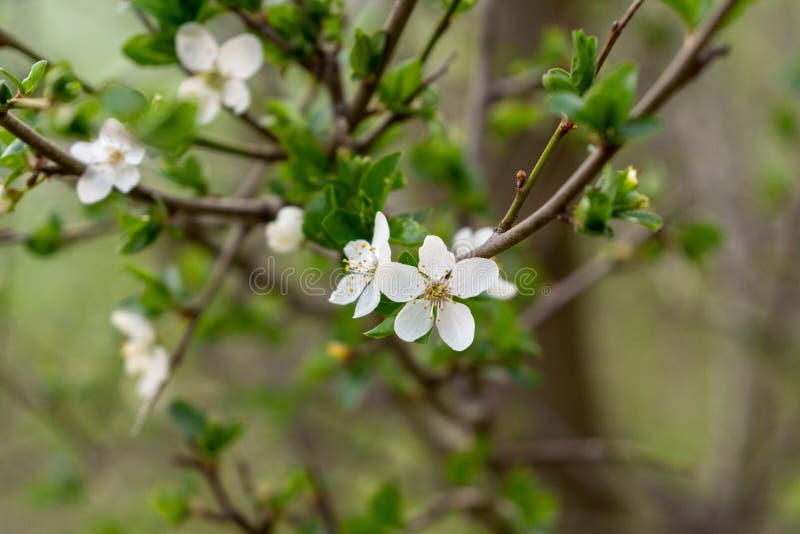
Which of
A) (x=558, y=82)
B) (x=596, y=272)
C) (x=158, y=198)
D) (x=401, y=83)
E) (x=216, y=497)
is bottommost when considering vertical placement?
(x=216, y=497)

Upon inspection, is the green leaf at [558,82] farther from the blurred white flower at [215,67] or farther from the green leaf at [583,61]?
the blurred white flower at [215,67]

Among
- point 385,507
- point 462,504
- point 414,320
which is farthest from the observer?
point 462,504

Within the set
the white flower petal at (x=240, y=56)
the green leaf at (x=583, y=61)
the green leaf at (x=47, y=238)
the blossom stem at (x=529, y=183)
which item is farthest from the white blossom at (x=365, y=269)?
the green leaf at (x=47, y=238)

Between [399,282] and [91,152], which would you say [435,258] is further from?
[91,152]

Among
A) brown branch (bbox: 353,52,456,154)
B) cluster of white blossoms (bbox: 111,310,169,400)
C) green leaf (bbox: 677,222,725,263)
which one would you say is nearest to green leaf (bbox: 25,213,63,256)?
cluster of white blossoms (bbox: 111,310,169,400)

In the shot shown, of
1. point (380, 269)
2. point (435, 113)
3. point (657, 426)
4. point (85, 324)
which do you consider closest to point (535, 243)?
point (435, 113)

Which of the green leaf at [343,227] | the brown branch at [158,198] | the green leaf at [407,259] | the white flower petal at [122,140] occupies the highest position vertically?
the green leaf at [407,259]

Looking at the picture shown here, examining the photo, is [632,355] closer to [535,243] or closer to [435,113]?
[535,243]

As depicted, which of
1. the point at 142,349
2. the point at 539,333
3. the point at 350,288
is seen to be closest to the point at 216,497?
the point at 142,349
